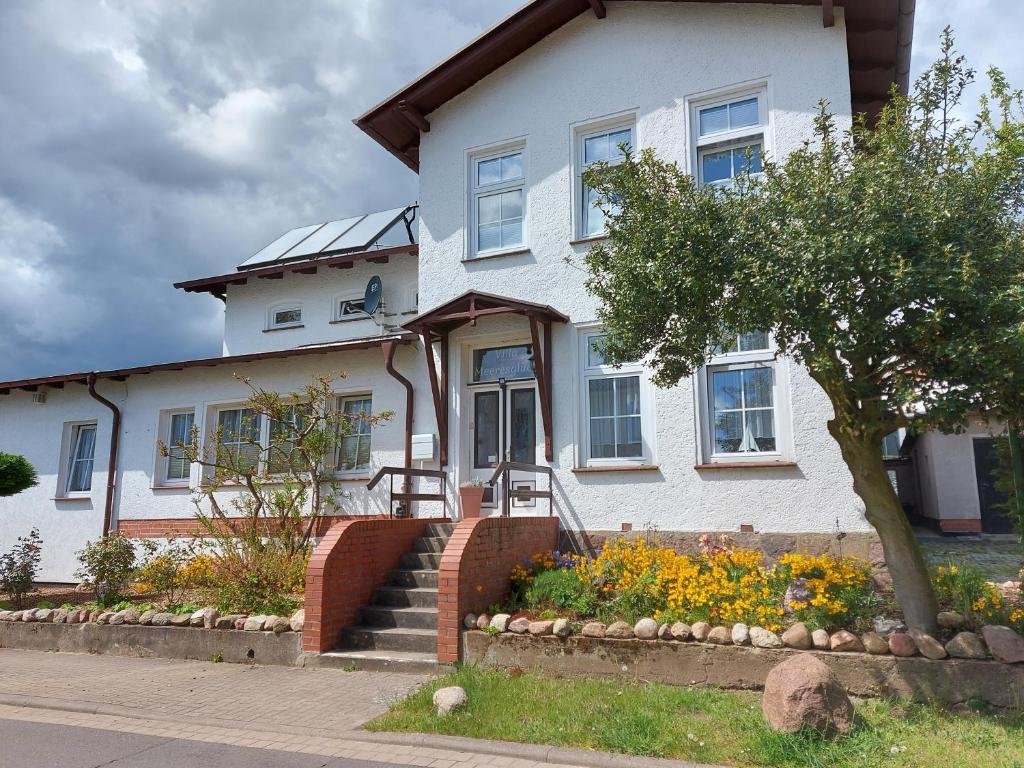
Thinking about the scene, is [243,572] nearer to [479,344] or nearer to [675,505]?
[479,344]

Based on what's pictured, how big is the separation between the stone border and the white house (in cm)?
284

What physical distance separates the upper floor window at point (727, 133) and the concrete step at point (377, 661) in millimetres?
6989

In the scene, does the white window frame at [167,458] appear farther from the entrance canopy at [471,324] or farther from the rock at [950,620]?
the rock at [950,620]

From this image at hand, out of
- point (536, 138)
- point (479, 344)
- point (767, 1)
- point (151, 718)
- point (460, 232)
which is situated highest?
point (767, 1)

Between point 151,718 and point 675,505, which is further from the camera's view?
point 675,505

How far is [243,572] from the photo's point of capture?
9.48 metres

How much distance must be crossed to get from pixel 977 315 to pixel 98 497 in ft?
47.8

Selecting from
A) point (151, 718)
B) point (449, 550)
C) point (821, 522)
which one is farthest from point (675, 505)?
point (151, 718)

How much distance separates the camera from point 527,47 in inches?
470

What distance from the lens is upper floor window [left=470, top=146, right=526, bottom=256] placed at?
459 inches

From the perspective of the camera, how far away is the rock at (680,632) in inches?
268

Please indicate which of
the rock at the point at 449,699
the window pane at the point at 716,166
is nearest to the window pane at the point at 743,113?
the window pane at the point at 716,166

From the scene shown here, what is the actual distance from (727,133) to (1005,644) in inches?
278

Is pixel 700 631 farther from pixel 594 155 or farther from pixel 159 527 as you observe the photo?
pixel 159 527
